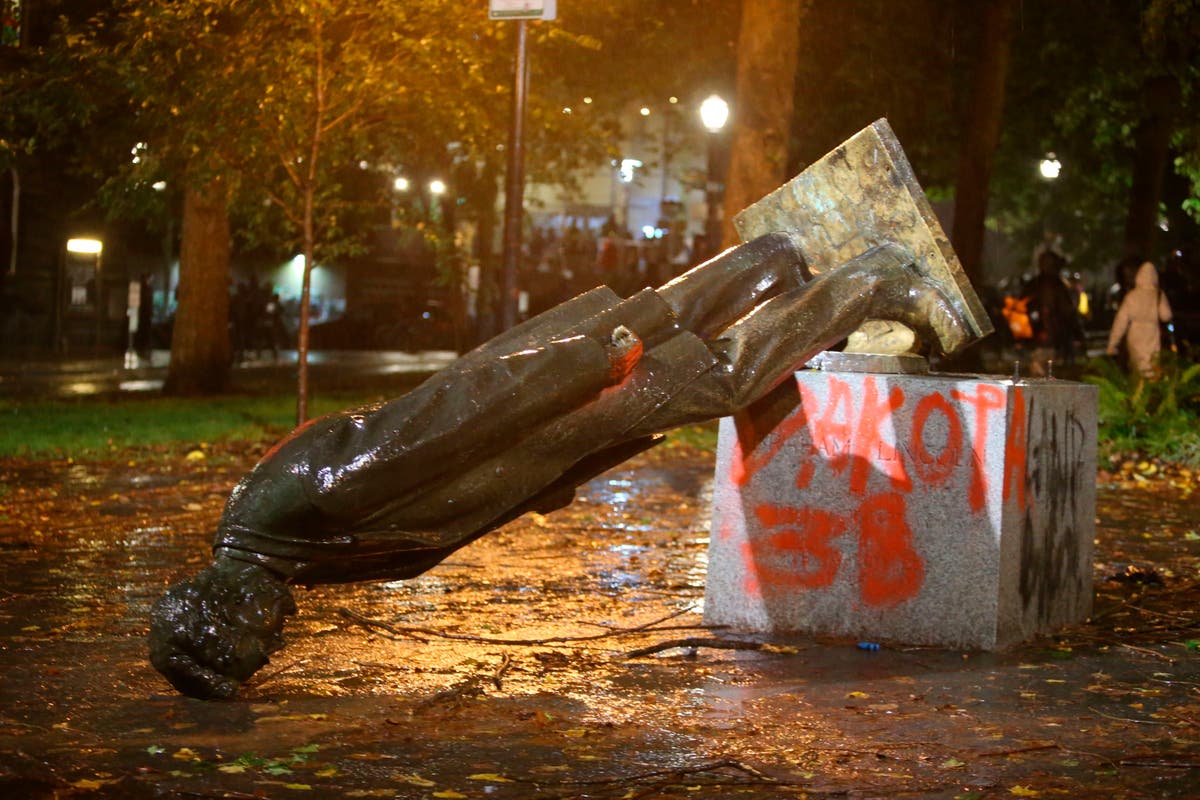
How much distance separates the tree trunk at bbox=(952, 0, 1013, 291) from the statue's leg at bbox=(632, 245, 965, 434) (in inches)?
732

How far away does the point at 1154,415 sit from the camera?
1681 cm

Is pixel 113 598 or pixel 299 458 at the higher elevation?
pixel 299 458

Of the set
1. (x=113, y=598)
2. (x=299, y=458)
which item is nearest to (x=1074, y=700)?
(x=299, y=458)

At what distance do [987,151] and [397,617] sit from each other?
20167 millimetres

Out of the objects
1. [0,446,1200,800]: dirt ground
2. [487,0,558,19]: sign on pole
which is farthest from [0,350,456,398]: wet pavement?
[0,446,1200,800]: dirt ground

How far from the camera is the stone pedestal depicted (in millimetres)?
6816

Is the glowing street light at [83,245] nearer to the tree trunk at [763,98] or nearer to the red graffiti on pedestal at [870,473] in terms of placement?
the tree trunk at [763,98]

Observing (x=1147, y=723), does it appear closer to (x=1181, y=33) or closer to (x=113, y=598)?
(x=113, y=598)

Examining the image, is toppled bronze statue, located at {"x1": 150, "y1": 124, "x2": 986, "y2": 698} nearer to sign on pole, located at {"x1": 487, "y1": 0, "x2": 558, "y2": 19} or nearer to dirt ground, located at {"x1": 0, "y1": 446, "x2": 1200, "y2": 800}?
dirt ground, located at {"x1": 0, "y1": 446, "x2": 1200, "y2": 800}

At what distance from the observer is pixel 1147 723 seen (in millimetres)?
5582

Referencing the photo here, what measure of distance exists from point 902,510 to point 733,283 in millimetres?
1253

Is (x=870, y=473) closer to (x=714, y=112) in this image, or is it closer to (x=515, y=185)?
(x=515, y=185)

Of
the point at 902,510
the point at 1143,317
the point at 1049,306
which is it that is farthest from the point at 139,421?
the point at 1049,306

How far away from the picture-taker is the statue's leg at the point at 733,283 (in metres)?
6.61
